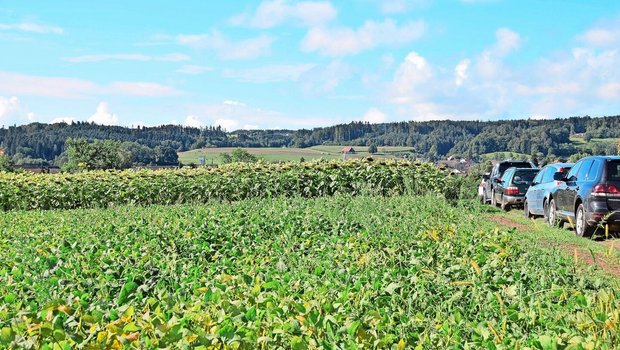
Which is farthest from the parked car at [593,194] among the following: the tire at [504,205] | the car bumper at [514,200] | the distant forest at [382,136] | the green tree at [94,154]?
the green tree at [94,154]

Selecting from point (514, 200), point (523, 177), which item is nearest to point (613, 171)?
point (514, 200)

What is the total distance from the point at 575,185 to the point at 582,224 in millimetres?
1134

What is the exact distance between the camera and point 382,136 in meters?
122

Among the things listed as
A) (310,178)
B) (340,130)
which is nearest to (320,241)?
(310,178)

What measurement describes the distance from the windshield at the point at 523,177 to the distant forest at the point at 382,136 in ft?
192

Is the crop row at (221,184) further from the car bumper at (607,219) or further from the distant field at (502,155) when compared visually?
the distant field at (502,155)

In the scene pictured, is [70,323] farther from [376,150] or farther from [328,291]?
[376,150]

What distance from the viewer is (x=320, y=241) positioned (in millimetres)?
8500

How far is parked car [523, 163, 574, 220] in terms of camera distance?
58.3ft

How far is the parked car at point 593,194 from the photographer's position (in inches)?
535

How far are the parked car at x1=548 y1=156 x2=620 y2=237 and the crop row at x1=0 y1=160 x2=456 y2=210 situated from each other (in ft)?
20.2

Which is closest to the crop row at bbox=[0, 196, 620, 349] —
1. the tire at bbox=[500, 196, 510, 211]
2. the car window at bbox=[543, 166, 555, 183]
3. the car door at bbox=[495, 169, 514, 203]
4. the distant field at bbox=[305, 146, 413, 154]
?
the car window at bbox=[543, 166, 555, 183]

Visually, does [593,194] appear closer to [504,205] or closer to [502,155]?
[504,205]

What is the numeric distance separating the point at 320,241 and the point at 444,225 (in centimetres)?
199
